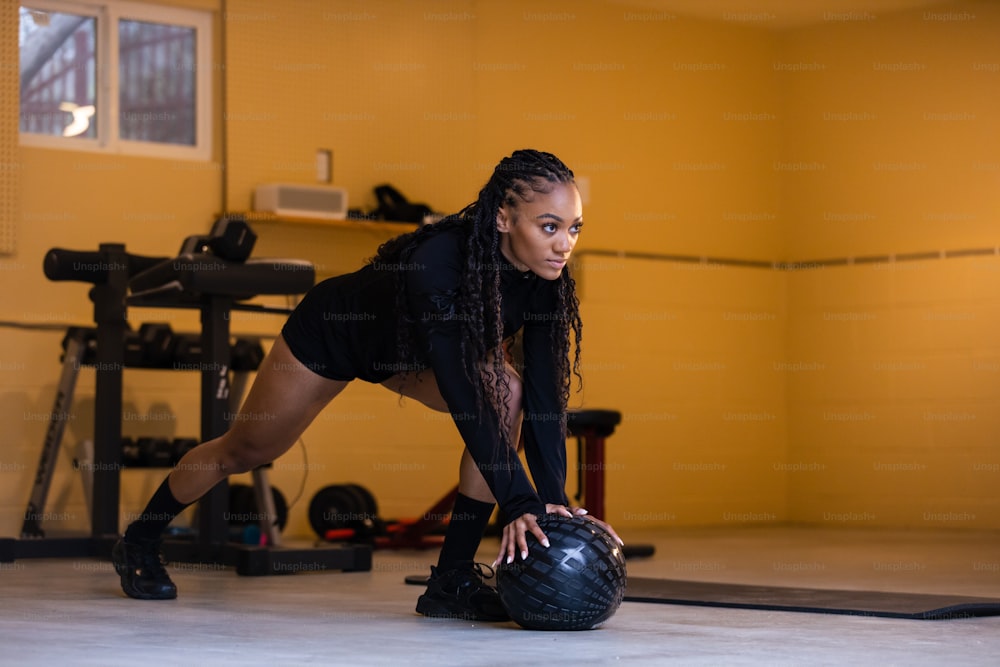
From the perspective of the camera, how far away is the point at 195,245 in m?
5.28

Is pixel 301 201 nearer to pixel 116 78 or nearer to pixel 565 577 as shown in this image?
pixel 116 78

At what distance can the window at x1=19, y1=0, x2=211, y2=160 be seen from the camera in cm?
676

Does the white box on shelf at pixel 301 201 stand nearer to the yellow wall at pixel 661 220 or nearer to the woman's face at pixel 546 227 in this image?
the yellow wall at pixel 661 220

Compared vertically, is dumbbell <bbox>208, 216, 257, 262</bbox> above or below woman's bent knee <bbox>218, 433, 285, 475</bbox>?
above

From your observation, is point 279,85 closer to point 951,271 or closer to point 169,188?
point 169,188

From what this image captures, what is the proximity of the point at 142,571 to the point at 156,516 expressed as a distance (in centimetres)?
19

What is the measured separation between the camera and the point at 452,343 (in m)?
3.05

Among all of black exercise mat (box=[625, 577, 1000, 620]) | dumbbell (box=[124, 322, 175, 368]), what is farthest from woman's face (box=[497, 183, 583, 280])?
dumbbell (box=[124, 322, 175, 368])

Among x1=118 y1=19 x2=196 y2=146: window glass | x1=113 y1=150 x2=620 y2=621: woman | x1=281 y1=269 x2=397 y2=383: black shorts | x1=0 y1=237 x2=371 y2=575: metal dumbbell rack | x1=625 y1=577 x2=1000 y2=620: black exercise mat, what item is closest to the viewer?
x1=113 y1=150 x2=620 y2=621: woman

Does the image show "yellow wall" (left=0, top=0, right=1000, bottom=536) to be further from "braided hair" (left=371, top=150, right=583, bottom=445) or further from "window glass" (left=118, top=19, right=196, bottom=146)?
"braided hair" (left=371, top=150, right=583, bottom=445)

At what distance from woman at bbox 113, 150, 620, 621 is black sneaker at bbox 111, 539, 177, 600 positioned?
0.48 meters

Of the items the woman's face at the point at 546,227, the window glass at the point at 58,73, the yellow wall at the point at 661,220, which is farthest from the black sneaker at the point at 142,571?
the window glass at the point at 58,73

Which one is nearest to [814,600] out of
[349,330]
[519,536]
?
[519,536]

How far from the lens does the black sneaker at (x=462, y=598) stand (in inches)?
130
